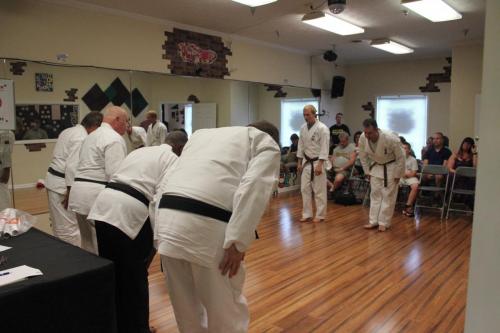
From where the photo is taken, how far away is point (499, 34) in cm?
163

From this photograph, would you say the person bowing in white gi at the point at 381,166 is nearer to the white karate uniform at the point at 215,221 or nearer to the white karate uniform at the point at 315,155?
the white karate uniform at the point at 315,155

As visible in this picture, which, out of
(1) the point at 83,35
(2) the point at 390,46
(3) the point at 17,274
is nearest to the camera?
(3) the point at 17,274

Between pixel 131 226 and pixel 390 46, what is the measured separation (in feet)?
21.7

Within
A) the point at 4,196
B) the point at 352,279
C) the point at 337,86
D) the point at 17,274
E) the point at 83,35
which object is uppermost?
the point at 83,35

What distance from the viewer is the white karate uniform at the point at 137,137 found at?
5328mm

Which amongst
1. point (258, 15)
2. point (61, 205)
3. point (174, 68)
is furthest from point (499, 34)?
point (174, 68)

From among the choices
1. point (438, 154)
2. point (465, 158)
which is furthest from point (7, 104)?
point (465, 158)

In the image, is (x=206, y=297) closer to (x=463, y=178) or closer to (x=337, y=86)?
(x=463, y=178)

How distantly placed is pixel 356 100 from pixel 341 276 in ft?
22.6

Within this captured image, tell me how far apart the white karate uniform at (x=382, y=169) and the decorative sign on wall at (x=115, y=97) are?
2926mm

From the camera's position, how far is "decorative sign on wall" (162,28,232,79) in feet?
19.2

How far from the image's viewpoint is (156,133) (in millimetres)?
5617

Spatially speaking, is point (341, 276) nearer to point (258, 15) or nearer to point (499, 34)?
point (499, 34)

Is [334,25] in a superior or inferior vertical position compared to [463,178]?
superior
